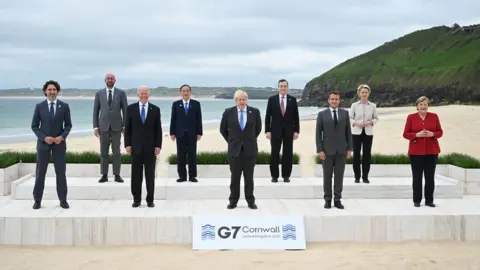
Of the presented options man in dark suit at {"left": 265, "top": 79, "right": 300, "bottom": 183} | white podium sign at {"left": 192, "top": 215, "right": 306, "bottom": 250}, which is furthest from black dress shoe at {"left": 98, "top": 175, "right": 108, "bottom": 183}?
man in dark suit at {"left": 265, "top": 79, "right": 300, "bottom": 183}

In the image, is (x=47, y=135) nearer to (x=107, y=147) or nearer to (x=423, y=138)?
(x=107, y=147)

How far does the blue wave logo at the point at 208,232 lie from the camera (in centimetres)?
589

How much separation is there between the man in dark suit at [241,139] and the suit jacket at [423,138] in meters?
2.01

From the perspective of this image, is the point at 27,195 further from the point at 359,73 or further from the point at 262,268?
the point at 359,73

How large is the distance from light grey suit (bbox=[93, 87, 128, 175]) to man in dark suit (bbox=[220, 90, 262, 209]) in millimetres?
1841

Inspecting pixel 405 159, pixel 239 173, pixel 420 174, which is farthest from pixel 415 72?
pixel 239 173

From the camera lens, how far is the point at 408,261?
544cm

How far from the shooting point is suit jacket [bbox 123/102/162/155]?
6.67 meters

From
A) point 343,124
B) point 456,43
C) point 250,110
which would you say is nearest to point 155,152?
point 250,110

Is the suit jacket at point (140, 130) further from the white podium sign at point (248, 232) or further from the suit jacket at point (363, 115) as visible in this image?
the suit jacket at point (363, 115)

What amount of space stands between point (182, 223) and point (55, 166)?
1852 mm

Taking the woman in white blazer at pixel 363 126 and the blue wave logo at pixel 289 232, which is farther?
the woman in white blazer at pixel 363 126

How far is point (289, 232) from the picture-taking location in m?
5.96

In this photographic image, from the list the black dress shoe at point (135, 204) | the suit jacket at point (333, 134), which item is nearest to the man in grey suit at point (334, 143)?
the suit jacket at point (333, 134)
